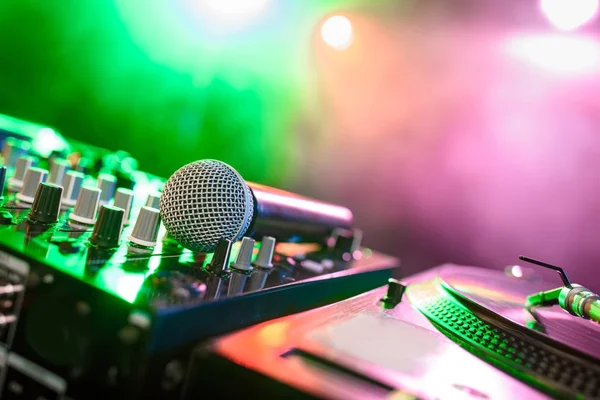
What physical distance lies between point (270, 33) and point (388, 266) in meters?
2.04

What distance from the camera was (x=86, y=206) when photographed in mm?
953

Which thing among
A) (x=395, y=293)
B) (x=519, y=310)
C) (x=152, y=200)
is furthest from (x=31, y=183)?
(x=519, y=310)

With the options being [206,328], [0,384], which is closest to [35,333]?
[0,384]

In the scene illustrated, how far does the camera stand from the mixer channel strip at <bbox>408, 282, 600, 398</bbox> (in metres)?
0.71

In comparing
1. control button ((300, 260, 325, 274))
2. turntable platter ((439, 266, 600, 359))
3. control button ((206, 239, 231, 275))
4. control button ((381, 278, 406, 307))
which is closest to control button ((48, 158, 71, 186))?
control button ((206, 239, 231, 275))

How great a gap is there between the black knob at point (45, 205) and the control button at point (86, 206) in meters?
0.05

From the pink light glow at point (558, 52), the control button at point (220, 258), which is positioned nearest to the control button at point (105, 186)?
the control button at point (220, 258)

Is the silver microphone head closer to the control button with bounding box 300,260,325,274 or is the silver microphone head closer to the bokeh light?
the control button with bounding box 300,260,325,274

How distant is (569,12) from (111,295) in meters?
2.34

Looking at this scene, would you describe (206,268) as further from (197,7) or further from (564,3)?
(197,7)

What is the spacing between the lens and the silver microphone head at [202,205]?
951 mm

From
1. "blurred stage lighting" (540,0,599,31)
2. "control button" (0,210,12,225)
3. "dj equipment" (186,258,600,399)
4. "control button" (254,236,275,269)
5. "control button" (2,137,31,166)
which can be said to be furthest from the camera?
"blurred stage lighting" (540,0,599,31)

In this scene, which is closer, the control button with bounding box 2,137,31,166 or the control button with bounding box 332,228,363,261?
the control button with bounding box 2,137,31,166

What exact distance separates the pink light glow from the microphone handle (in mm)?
1346
